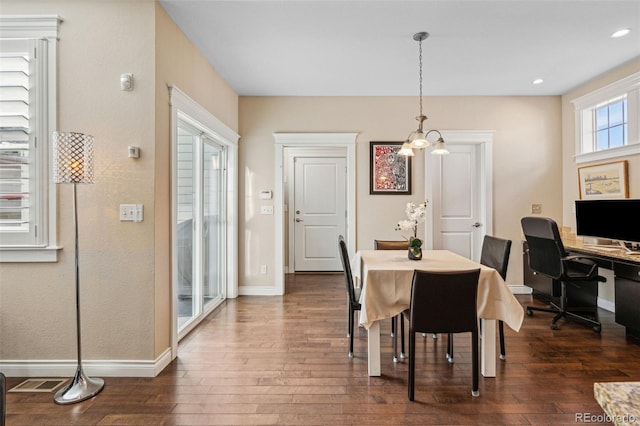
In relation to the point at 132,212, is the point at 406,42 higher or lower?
higher

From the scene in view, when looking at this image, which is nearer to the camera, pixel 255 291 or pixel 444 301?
pixel 444 301

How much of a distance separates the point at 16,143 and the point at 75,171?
70 cm

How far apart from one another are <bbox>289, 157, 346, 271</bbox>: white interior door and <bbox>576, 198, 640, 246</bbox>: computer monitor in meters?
3.42

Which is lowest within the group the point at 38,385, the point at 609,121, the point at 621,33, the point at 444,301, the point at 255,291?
the point at 38,385

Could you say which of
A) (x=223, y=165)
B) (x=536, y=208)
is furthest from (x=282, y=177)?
(x=536, y=208)

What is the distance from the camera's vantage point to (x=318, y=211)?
5949 mm

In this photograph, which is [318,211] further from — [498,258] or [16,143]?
[16,143]

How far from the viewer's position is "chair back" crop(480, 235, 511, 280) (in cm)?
266

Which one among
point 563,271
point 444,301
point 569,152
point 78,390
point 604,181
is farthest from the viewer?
point 569,152

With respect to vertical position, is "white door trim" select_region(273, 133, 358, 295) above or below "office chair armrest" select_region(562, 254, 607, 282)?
above

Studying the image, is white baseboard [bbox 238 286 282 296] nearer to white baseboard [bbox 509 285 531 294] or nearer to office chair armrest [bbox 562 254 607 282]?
white baseboard [bbox 509 285 531 294]

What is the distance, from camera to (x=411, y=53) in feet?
10.5

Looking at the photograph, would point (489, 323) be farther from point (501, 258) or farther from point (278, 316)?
point (278, 316)

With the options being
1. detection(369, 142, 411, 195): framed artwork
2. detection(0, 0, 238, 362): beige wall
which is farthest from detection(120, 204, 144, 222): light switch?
detection(369, 142, 411, 195): framed artwork
